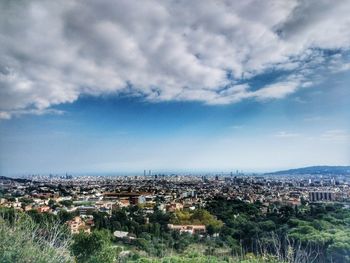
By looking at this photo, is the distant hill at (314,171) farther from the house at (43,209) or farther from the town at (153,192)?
the house at (43,209)

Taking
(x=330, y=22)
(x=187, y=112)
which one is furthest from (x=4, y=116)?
(x=330, y=22)

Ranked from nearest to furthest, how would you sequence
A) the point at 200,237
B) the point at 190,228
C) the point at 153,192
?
the point at 200,237 → the point at 190,228 → the point at 153,192

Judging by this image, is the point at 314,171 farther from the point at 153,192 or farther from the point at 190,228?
the point at 153,192

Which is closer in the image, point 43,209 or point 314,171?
point 314,171

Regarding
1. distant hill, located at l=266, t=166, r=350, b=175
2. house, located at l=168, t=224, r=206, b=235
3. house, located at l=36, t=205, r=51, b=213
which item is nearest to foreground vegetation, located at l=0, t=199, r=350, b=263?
house, located at l=168, t=224, r=206, b=235

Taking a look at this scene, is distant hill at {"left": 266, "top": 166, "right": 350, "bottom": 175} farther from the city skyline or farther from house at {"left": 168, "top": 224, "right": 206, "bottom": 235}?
house at {"left": 168, "top": 224, "right": 206, "bottom": 235}

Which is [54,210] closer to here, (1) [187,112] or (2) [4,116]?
(2) [4,116]

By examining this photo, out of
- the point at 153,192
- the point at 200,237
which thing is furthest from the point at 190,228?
the point at 153,192
